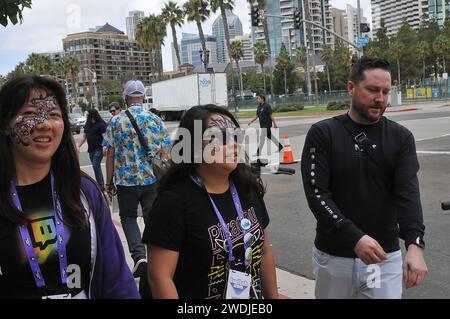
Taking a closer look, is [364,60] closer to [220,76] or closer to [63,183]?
[63,183]

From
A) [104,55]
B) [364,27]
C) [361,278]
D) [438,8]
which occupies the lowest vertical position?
[361,278]

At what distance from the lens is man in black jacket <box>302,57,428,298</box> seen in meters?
2.82

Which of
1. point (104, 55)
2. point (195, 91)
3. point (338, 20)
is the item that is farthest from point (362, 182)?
point (338, 20)

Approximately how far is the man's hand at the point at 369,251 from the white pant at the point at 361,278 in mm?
267

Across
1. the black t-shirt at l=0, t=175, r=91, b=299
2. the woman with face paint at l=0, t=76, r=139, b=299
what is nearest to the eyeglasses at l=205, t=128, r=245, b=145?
the woman with face paint at l=0, t=76, r=139, b=299

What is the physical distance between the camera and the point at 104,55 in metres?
113

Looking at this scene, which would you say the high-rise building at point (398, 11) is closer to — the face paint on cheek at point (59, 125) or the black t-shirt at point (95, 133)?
the black t-shirt at point (95, 133)

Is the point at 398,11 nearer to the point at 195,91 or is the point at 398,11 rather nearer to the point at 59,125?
the point at 195,91

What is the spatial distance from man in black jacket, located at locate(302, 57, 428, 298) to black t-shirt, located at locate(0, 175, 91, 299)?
4.48ft

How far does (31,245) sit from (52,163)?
1.18 feet

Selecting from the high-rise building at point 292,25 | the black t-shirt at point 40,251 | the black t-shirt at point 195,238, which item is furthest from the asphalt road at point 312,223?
the high-rise building at point 292,25

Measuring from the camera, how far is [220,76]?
38.9 m
